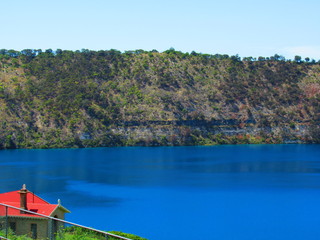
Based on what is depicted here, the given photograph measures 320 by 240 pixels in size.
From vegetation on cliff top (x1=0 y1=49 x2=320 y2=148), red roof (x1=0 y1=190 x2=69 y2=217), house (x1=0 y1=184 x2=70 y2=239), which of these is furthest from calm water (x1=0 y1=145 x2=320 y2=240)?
vegetation on cliff top (x1=0 y1=49 x2=320 y2=148)

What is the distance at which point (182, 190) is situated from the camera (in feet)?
242

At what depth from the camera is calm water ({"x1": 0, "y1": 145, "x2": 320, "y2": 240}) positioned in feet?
164

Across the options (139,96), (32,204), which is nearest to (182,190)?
(32,204)

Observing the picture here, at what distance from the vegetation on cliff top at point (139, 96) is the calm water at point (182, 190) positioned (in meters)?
22.8

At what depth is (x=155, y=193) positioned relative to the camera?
70.9 meters

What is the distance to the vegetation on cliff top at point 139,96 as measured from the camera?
15725cm

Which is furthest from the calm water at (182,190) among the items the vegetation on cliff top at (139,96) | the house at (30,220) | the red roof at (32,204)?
the vegetation on cliff top at (139,96)

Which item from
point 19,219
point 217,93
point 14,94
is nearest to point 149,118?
point 217,93

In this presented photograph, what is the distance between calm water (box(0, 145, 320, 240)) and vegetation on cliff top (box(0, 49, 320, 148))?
22797mm

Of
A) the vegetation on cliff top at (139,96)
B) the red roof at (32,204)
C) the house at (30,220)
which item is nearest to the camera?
the house at (30,220)

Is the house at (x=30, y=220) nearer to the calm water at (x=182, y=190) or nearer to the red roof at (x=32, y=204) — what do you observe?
the red roof at (x=32, y=204)

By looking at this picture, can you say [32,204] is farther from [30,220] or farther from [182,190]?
[182,190]

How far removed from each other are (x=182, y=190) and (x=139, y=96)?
3968 inches

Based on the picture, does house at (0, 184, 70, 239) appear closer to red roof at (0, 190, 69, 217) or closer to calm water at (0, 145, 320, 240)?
red roof at (0, 190, 69, 217)
